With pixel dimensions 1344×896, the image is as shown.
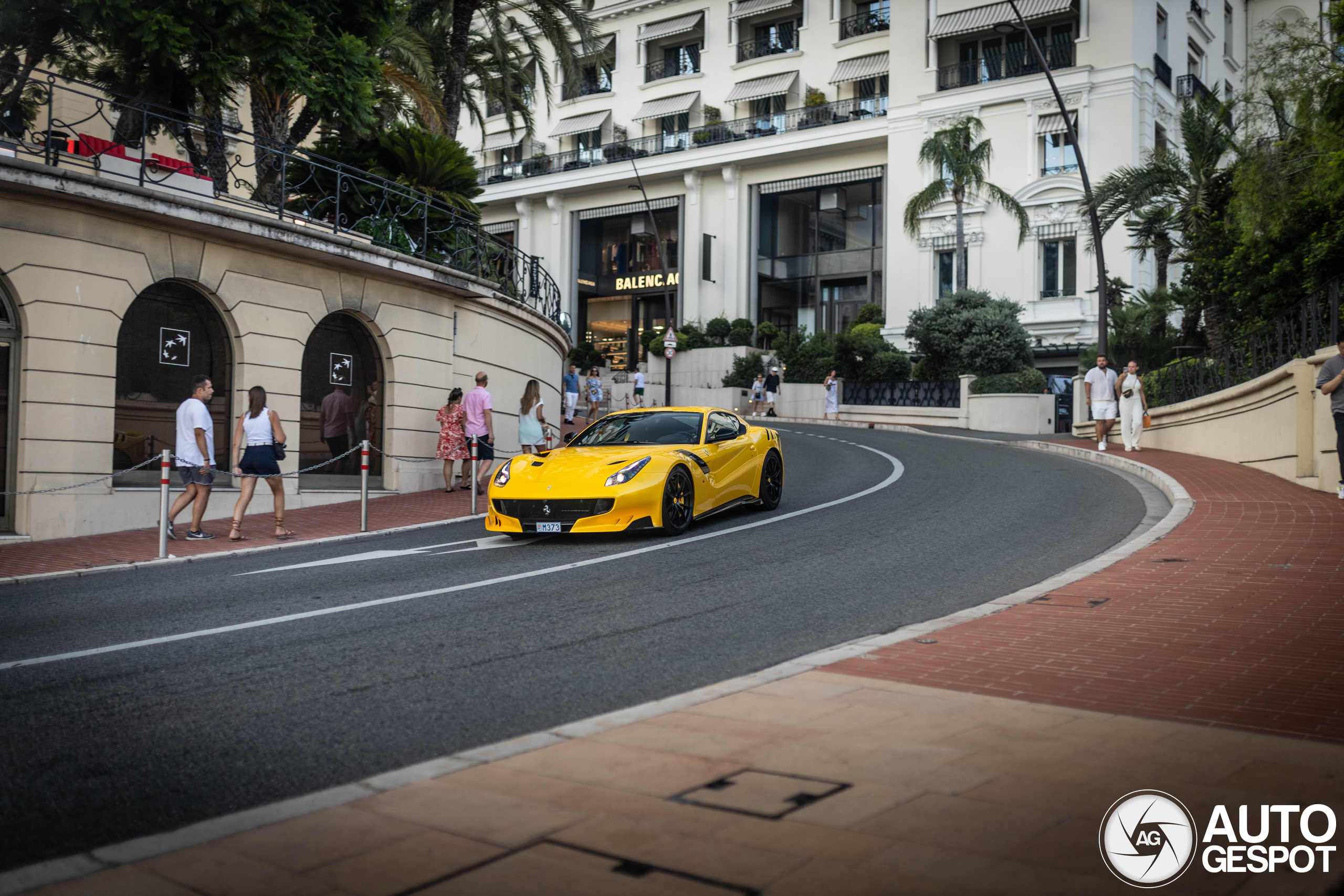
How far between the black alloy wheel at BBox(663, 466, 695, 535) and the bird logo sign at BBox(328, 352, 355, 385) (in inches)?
305

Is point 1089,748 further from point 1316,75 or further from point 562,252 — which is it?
point 562,252

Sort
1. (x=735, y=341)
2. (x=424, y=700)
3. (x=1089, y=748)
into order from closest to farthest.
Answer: (x=1089, y=748) → (x=424, y=700) → (x=735, y=341)

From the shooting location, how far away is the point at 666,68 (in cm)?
5544

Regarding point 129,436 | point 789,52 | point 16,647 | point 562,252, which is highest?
point 789,52

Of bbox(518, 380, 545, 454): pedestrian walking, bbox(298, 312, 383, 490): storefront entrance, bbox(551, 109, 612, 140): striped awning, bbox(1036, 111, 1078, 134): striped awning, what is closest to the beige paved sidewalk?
bbox(518, 380, 545, 454): pedestrian walking

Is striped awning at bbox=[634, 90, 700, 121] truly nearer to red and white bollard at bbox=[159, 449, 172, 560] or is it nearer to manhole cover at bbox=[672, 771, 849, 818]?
red and white bollard at bbox=[159, 449, 172, 560]

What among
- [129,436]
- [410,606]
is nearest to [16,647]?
[410,606]

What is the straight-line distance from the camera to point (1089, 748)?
418 cm

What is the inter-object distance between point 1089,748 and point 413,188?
55.2 feet

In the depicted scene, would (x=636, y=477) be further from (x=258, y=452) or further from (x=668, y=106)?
(x=668, y=106)

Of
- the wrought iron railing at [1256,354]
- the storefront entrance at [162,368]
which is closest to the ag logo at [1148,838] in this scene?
the wrought iron railing at [1256,354]

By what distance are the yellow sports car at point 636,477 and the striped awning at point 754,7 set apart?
42665 millimetres

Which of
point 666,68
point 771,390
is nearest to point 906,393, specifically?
point 771,390

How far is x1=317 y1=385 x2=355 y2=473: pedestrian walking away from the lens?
17.0 meters
